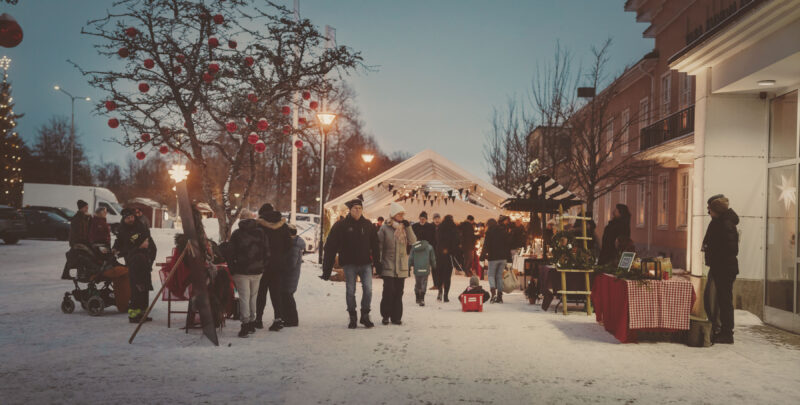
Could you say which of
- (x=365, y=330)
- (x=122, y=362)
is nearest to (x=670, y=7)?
(x=365, y=330)

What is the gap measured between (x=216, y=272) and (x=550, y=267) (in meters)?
6.10

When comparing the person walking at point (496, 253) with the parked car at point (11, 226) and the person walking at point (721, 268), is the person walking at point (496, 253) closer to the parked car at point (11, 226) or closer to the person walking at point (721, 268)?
the person walking at point (721, 268)

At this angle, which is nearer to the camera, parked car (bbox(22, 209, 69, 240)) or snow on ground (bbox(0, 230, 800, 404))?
snow on ground (bbox(0, 230, 800, 404))

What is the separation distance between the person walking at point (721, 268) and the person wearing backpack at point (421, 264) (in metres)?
5.39

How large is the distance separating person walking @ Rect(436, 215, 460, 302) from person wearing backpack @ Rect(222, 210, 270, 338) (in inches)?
212

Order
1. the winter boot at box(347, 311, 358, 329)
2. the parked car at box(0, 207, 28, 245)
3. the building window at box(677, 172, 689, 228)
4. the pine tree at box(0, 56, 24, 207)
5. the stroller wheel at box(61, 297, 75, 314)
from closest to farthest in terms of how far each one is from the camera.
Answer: the winter boot at box(347, 311, 358, 329), the stroller wheel at box(61, 297, 75, 314), the building window at box(677, 172, 689, 228), the parked car at box(0, 207, 28, 245), the pine tree at box(0, 56, 24, 207)

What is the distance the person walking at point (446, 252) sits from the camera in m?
13.6

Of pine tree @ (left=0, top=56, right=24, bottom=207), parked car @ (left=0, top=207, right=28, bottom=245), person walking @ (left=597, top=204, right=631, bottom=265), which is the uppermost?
pine tree @ (left=0, top=56, right=24, bottom=207)

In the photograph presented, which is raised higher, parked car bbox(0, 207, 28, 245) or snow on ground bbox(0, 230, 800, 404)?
parked car bbox(0, 207, 28, 245)

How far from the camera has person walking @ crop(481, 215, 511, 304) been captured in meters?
→ 13.5

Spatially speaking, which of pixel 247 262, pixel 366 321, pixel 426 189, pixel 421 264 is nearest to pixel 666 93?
pixel 426 189

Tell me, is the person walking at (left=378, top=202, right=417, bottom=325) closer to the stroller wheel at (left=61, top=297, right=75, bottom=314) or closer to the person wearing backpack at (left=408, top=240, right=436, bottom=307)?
the person wearing backpack at (left=408, top=240, right=436, bottom=307)

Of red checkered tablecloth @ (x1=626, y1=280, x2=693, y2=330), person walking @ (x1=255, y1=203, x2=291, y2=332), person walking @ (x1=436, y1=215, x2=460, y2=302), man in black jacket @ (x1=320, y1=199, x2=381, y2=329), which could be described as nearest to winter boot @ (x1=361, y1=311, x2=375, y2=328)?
man in black jacket @ (x1=320, y1=199, x2=381, y2=329)

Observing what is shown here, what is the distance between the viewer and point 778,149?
10539mm
